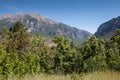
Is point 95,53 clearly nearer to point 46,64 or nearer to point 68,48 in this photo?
point 68,48

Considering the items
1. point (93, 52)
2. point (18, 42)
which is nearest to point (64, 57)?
point (93, 52)

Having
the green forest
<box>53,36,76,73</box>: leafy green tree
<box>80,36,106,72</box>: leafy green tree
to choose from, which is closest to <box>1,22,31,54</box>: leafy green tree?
the green forest

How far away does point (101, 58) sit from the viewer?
17.5 meters

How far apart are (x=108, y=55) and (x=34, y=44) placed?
7809mm

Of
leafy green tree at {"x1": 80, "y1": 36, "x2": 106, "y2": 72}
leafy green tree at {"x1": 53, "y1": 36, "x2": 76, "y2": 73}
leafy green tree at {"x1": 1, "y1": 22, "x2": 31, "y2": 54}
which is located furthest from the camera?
leafy green tree at {"x1": 1, "y1": 22, "x2": 31, "y2": 54}

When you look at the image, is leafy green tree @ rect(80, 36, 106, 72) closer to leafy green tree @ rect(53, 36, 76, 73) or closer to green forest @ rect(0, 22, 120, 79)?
green forest @ rect(0, 22, 120, 79)

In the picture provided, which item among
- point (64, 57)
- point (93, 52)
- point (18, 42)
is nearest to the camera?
point (64, 57)

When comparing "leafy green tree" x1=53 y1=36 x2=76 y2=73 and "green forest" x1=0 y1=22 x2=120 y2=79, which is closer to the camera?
"green forest" x1=0 y1=22 x2=120 y2=79

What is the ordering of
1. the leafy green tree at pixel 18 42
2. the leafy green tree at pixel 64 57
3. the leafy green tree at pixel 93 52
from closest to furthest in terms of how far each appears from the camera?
1. the leafy green tree at pixel 93 52
2. the leafy green tree at pixel 64 57
3. the leafy green tree at pixel 18 42

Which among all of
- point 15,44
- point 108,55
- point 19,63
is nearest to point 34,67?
point 19,63

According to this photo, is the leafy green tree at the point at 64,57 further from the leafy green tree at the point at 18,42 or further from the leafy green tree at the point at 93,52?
the leafy green tree at the point at 18,42

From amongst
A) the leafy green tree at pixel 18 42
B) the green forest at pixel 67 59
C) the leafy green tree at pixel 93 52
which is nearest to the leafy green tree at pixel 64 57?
the green forest at pixel 67 59

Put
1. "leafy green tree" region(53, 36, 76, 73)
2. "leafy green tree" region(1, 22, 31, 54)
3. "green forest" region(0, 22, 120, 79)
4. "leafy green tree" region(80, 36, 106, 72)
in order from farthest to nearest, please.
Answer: "leafy green tree" region(1, 22, 31, 54)
"leafy green tree" region(53, 36, 76, 73)
"leafy green tree" region(80, 36, 106, 72)
"green forest" region(0, 22, 120, 79)

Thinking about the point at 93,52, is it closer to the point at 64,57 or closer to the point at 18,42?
the point at 64,57
